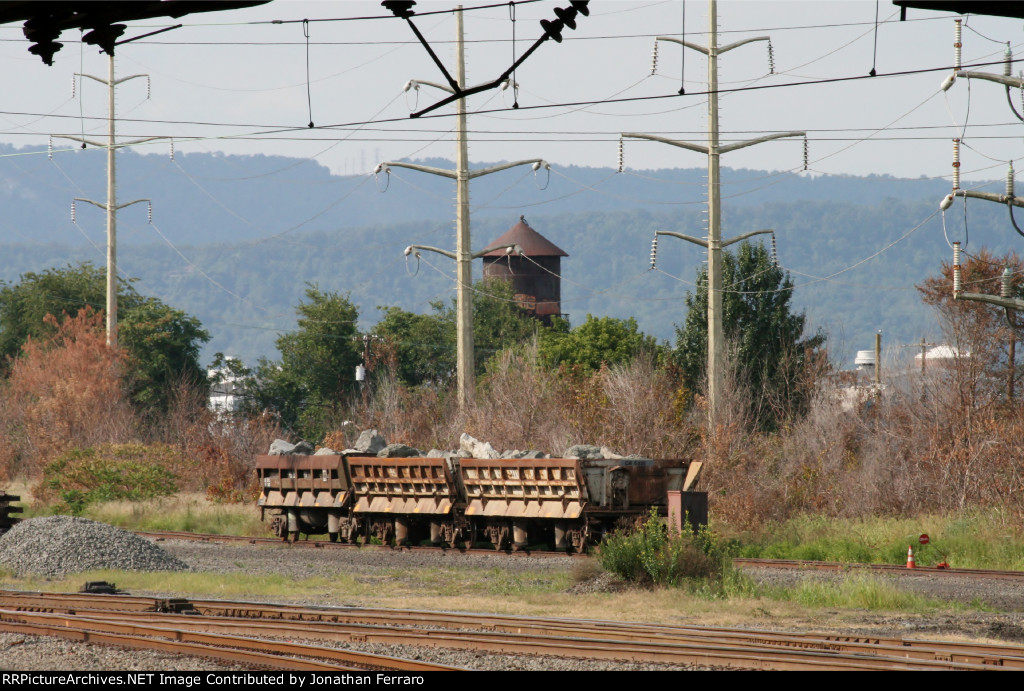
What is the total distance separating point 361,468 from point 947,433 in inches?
614

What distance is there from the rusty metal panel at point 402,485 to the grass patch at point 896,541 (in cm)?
653

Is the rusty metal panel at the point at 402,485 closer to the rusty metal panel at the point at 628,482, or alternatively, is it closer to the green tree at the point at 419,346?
the rusty metal panel at the point at 628,482

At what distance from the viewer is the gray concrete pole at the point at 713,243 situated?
30.9m

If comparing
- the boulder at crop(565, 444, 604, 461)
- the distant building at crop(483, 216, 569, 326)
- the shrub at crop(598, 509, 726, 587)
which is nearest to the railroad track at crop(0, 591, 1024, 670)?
the shrub at crop(598, 509, 726, 587)

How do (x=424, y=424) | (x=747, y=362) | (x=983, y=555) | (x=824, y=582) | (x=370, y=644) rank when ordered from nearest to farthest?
(x=370, y=644), (x=824, y=582), (x=983, y=555), (x=424, y=424), (x=747, y=362)

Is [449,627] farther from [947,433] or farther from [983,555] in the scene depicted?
[947,433]

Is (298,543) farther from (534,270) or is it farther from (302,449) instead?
(534,270)

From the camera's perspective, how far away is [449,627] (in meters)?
13.6

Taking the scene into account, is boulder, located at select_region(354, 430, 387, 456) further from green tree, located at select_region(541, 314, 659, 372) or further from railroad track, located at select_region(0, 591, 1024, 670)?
green tree, located at select_region(541, 314, 659, 372)

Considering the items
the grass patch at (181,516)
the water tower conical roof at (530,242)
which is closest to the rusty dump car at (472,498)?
the grass patch at (181,516)

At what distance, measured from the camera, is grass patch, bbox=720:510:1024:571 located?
22156 mm

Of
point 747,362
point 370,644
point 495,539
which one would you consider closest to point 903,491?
point 495,539

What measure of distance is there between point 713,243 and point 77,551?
17.6 metres

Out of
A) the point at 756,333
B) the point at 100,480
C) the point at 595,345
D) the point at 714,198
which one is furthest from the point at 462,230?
the point at 595,345
